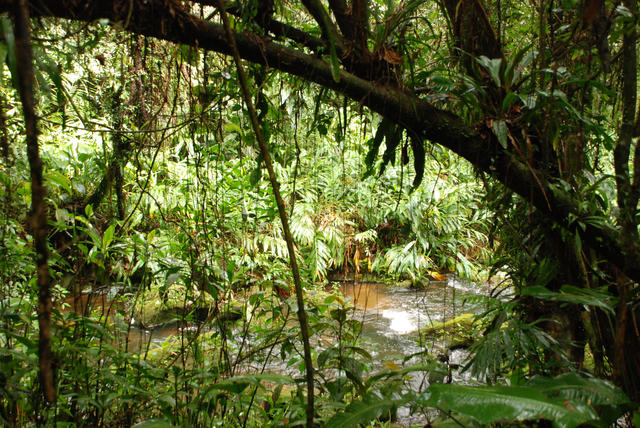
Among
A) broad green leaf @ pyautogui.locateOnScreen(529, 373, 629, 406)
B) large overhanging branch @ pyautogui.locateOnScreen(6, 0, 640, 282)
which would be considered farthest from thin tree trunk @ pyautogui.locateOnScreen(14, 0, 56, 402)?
broad green leaf @ pyautogui.locateOnScreen(529, 373, 629, 406)

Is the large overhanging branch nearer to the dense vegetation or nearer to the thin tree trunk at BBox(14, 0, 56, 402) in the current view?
the dense vegetation

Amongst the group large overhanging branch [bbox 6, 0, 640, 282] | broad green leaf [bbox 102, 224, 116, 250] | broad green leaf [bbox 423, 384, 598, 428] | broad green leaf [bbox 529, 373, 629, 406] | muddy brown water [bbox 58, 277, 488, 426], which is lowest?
muddy brown water [bbox 58, 277, 488, 426]

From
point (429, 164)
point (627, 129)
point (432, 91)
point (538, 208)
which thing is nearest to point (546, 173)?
point (538, 208)

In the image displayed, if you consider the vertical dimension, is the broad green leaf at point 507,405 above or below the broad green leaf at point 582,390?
above

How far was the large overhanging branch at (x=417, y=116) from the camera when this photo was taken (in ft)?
4.05

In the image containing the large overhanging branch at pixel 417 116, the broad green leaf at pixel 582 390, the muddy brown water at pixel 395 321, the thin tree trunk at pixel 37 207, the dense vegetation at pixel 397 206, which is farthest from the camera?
the muddy brown water at pixel 395 321

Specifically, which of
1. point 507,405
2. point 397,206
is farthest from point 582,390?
point 397,206

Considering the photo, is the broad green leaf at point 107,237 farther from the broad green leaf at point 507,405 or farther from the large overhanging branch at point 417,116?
the broad green leaf at point 507,405

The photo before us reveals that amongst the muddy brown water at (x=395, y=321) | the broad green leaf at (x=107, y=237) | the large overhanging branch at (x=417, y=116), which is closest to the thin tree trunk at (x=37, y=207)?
the large overhanging branch at (x=417, y=116)

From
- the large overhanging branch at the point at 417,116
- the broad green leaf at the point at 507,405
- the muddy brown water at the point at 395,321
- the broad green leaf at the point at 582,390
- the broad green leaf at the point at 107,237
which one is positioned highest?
the large overhanging branch at the point at 417,116

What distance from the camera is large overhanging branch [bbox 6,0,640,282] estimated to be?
4.05 ft

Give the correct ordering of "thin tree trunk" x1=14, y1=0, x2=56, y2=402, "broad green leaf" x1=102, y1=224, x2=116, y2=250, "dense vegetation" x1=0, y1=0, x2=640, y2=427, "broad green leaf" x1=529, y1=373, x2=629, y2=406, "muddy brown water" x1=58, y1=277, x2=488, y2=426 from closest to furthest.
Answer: "thin tree trunk" x1=14, y1=0, x2=56, y2=402 → "broad green leaf" x1=529, y1=373, x2=629, y2=406 → "dense vegetation" x1=0, y1=0, x2=640, y2=427 → "broad green leaf" x1=102, y1=224, x2=116, y2=250 → "muddy brown water" x1=58, y1=277, x2=488, y2=426

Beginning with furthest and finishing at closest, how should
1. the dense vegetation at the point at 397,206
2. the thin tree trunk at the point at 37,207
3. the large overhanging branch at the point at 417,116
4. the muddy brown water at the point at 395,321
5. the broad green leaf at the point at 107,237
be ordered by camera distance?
the muddy brown water at the point at 395,321
the broad green leaf at the point at 107,237
the large overhanging branch at the point at 417,116
the dense vegetation at the point at 397,206
the thin tree trunk at the point at 37,207

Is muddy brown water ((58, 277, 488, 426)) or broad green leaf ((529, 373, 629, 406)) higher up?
broad green leaf ((529, 373, 629, 406))
